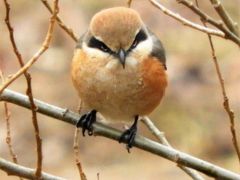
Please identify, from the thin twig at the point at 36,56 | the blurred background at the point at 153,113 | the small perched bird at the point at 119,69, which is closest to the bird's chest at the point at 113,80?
the small perched bird at the point at 119,69

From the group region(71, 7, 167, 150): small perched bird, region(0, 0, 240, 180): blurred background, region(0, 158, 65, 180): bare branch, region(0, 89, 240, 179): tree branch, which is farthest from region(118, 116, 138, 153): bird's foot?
region(0, 0, 240, 180): blurred background

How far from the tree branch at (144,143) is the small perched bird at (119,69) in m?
0.15

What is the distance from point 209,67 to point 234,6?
851mm

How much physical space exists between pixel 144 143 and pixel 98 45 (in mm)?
473

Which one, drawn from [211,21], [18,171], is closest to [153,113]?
[18,171]

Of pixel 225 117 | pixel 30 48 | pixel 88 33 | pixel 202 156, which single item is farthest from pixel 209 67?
pixel 88 33

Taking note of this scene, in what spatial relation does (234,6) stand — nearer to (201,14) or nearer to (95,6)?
(95,6)

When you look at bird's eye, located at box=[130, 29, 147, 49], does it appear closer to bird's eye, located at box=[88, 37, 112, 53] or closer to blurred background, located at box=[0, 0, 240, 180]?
bird's eye, located at box=[88, 37, 112, 53]

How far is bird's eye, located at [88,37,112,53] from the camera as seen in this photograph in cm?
292

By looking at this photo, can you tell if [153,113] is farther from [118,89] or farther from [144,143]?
[144,143]

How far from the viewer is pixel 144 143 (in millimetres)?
2678

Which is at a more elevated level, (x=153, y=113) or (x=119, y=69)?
(x=153, y=113)

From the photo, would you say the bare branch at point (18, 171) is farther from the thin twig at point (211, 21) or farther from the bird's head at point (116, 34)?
the thin twig at point (211, 21)

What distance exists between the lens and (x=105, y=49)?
293cm
